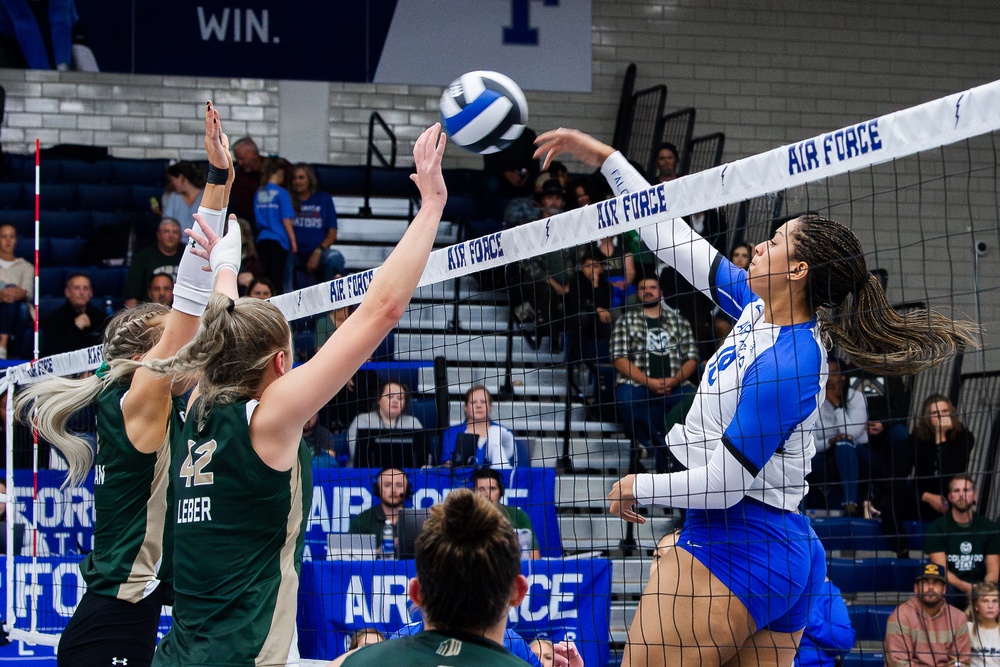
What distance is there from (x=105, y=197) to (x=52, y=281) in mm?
1443

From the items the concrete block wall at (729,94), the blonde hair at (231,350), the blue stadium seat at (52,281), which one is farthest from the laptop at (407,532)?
the concrete block wall at (729,94)

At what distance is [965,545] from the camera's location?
820 cm

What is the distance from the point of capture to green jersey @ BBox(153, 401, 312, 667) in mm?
2570

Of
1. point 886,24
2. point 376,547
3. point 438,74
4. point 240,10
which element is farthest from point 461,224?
point 886,24

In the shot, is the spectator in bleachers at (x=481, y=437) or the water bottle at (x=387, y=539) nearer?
the water bottle at (x=387, y=539)

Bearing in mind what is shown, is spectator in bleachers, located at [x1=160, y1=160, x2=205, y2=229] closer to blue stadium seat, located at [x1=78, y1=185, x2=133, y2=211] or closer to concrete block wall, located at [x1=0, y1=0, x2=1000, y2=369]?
blue stadium seat, located at [x1=78, y1=185, x2=133, y2=211]

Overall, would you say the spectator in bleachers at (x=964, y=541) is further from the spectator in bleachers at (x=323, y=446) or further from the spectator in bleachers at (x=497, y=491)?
the spectator in bleachers at (x=323, y=446)

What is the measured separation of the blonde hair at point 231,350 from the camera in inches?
103

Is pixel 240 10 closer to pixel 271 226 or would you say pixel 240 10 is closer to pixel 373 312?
pixel 271 226

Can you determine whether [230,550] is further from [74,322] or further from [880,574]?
[74,322]

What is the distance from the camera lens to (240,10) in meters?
10.9

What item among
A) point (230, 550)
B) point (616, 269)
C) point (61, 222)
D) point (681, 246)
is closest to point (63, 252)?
point (61, 222)

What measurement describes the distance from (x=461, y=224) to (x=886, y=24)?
626 cm

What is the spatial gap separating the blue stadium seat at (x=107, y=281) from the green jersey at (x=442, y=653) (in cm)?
906
